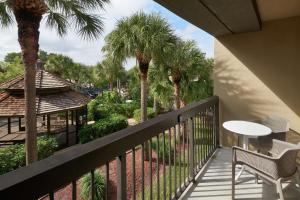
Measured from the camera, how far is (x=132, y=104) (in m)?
23.9

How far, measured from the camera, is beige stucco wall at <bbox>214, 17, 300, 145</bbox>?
468cm

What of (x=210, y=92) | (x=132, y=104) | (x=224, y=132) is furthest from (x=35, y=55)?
(x=132, y=104)

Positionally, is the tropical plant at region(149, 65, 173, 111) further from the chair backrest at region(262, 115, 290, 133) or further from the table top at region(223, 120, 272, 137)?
the table top at region(223, 120, 272, 137)

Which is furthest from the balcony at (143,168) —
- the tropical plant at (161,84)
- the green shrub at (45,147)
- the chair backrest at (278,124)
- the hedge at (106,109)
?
the hedge at (106,109)

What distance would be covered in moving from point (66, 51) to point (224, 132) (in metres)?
39.4

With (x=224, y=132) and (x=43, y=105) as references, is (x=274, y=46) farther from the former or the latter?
(x=43, y=105)

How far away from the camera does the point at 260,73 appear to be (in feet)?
16.0

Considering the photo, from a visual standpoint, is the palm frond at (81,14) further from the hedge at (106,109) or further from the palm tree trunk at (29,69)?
the hedge at (106,109)

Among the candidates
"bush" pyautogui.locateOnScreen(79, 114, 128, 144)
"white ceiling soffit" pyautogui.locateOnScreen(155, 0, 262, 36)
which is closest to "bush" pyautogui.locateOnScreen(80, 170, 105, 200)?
"white ceiling soffit" pyautogui.locateOnScreen(155, 0, 262, 36)

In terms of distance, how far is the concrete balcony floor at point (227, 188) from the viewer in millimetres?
2895

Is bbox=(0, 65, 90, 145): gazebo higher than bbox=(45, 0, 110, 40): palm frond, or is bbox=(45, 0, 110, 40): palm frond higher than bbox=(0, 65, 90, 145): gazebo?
bbox=(45, 0, 110, 40): palm frond

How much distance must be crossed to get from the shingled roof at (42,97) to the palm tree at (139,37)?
16.3ft

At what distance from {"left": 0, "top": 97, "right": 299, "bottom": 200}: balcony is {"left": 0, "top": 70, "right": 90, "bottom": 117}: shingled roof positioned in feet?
32.4

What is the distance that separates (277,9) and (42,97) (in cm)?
1154
